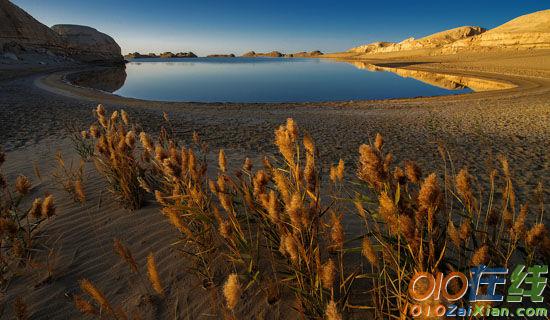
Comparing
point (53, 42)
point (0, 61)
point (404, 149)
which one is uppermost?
point (53, 42)

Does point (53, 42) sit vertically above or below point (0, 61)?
above

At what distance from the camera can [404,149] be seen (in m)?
7.55

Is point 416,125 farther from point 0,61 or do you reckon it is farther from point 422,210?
point 0,61

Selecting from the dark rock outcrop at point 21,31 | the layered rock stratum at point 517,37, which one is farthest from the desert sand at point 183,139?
the layered rock stratum at point 517,37

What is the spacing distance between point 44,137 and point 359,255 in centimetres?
960

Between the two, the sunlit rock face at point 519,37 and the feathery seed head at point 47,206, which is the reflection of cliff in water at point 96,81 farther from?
the sunlit rock face at point 519,37

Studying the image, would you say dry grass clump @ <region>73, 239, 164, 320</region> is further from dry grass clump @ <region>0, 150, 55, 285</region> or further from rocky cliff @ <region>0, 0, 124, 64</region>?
rocky cliff @ <region>0, 0, 124, 64</region>

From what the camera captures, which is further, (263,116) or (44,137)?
(263,116)

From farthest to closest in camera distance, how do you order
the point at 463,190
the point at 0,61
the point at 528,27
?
the point at 528,27 → the point at 0,61 → the point at 463,190

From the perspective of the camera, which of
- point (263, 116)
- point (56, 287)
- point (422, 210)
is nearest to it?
point (422, 210)

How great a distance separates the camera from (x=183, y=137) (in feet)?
30.0

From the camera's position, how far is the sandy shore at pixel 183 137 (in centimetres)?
252

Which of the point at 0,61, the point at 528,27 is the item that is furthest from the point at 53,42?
the point at 528,27

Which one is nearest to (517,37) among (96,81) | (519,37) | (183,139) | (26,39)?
(519,37)
